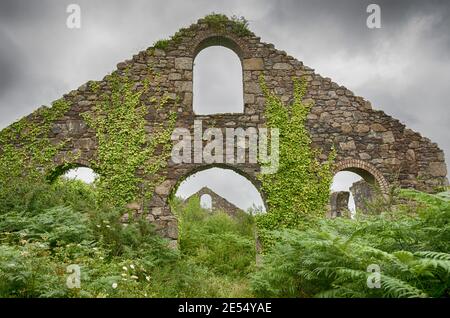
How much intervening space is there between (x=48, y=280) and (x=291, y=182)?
7.17m

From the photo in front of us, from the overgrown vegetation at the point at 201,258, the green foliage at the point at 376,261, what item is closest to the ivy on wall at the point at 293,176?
the overgrown vegetation at the point at 201,258

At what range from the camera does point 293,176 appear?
11.2 metres

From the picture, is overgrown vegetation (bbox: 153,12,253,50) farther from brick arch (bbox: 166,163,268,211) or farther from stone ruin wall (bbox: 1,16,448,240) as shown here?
brick arch (bbox: 166,163,268,211)

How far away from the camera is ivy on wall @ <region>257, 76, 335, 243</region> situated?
35.8 ft

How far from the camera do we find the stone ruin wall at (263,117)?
37.5 feet

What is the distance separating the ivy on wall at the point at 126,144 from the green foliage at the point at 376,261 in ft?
17.7

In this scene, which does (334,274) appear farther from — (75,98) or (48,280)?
(75,98)

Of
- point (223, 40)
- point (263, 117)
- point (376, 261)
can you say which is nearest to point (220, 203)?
point (263, 117)

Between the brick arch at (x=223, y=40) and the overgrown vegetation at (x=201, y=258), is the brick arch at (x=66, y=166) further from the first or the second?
the brick arch at (x=223, y=40)

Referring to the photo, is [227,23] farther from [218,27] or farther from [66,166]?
[66,166]

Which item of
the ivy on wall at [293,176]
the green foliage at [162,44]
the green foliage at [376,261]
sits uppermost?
the green foliage at [162,44]

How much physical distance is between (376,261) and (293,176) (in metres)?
6.33
